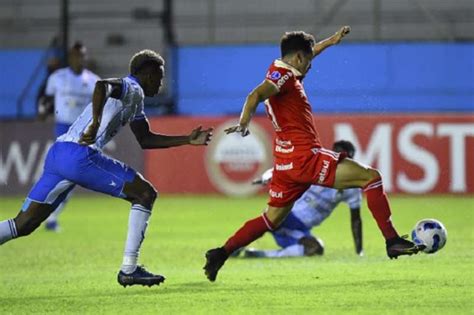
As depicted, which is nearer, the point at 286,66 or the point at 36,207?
the point at 36,207

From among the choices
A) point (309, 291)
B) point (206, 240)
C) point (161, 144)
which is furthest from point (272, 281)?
point (206, 240)

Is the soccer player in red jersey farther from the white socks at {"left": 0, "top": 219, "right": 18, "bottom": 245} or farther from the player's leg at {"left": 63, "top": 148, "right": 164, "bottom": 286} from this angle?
the white socks at {"left": 0, "top": 219, "right": 18, "bottom": 245}

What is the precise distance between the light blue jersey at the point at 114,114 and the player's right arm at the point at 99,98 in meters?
Answer: 0.07

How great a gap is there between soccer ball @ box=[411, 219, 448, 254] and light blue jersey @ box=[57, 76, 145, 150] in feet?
8.48

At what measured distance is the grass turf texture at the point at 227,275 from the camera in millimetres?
8430

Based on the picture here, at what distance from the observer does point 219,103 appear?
78.9ft

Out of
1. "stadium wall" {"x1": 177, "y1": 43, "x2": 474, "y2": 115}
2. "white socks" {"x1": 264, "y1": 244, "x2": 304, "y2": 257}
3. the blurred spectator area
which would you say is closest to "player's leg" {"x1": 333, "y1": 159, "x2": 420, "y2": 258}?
"white socks" {"x1": 264, "y1": 244, "x2": 304, "y2": 257}

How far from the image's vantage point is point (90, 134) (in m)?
9.12

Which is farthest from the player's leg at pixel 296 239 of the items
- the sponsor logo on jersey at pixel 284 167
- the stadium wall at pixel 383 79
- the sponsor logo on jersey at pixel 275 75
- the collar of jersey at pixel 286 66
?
the stadium wall at pixel 383 79

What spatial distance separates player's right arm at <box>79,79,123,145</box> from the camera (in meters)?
8.95

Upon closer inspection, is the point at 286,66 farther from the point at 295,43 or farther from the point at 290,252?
the point at 290,252

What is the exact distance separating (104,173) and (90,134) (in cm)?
35

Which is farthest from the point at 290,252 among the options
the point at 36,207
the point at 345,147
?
the point at 36,207

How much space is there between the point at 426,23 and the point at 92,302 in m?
16.9
